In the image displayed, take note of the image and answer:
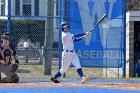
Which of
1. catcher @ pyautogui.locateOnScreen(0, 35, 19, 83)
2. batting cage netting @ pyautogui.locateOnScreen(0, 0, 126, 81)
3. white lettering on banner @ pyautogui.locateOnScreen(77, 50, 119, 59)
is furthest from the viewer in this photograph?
white lettering on banner @ pyautogui.locateOnScreen(77, 50, 119, 59)

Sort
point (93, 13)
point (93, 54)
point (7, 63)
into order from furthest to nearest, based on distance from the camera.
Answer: point (93, 13), point (93, 54), point (7, 63)

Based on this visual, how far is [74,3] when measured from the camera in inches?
802

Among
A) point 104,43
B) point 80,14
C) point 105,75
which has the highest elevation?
point 80,14

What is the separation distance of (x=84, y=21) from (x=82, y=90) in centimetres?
746

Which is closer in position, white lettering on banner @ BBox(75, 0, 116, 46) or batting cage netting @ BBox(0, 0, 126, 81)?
batting cage netting @ BBox(0, 0, 126, 81)

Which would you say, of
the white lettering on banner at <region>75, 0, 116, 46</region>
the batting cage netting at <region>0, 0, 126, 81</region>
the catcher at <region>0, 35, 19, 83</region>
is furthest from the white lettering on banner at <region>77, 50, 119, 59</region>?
the catcher at <region>0, 35, 19, 83</region>

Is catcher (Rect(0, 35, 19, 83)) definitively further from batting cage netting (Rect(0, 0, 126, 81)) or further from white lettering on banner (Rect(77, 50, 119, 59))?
white lettering on banner (Rect(77, 50, 119, 59))

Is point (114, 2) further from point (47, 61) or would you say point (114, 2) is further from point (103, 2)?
point (47, 61)

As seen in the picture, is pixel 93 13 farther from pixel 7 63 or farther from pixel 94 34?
pixel 7 63

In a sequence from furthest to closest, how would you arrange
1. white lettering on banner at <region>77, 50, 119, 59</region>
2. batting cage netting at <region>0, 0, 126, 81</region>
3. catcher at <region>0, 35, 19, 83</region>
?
white lettering on banner at <region>77, 50, 119, 59</region> < batting cage netting at <region>0, 0, 126, 81</region> < catcher at <region>0, 35, 19, 83</region>

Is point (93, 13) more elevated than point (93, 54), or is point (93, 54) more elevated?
point (93, 13)

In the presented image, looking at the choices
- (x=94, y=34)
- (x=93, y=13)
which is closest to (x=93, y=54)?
(x=94, y=34)

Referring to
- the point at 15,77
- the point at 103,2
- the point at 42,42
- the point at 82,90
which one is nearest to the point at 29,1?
the point at 42,42

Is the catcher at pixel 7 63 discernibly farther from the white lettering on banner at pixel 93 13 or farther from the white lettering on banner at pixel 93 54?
the white lettering on banner at pixel 93 13
